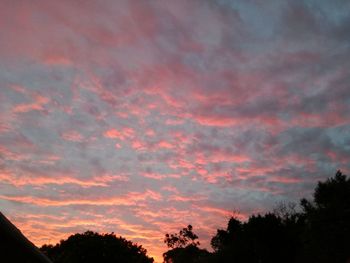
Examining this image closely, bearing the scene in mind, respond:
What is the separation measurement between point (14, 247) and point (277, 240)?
48.5 m

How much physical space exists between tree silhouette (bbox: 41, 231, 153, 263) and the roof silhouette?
39744 mm

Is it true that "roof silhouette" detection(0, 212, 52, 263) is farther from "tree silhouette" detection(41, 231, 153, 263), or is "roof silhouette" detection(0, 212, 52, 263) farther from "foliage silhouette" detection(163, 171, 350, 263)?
"tree silhouette" detection(41, 231, 153, 263)

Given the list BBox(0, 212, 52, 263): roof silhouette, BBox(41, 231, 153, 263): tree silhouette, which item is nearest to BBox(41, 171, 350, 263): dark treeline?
BBox(41, 231, 153, 263): tree silhouette

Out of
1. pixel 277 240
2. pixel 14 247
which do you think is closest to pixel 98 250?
pixel 277 240

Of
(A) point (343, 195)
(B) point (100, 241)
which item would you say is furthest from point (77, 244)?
(A) point (343, 195)

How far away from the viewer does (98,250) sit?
166 feet

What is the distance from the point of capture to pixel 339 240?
1503 inches

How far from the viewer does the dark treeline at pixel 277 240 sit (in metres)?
39.4

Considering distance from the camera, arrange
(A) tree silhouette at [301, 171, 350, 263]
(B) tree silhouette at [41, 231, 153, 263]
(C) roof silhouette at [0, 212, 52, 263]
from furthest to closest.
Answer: (B) tree silhouette at [41, 231, 153, 263]
(A) tree silhouette at [301, 171, 350, 263]
(C) roof silhouette at [0, 212, 52, 263]

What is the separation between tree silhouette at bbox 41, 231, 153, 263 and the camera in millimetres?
50062

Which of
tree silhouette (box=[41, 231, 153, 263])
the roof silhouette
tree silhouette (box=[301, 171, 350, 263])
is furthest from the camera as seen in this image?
tree silhouette (box=[41, 231, 153, 263])

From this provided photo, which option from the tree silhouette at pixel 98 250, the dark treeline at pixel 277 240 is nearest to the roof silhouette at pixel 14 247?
the dark treeline at pixel 277 240

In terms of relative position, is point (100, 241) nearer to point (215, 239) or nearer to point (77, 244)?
point (77, 244)

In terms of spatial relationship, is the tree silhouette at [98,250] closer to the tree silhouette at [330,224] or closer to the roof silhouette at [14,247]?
the tree silhouette at [330,224]
